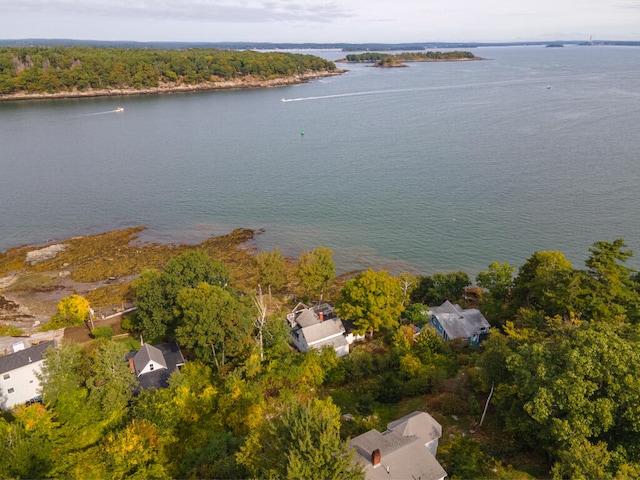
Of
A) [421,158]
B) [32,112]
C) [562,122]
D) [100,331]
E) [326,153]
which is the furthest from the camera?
[32,112]

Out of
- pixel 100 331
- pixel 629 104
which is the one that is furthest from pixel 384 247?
pixel 629 104

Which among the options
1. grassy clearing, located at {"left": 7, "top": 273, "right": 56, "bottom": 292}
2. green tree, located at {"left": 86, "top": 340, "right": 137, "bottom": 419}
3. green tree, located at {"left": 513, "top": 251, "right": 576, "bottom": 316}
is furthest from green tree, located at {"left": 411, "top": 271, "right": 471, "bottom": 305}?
grassy clearing, located at {"left": 7, "top": 273, "right": 56, "bottom": 292}

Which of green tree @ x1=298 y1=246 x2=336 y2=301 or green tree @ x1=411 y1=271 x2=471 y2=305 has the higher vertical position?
green tree @ x1=298 y1=246 x2=336 y2=301

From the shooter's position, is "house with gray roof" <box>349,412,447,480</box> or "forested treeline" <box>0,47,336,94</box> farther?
"forested treeline" <box>0,47,336,94</box>

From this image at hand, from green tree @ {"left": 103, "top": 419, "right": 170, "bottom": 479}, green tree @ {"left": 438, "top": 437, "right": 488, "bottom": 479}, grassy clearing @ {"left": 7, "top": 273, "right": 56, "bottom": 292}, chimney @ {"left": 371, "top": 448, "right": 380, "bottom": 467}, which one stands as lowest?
grassy clearing @ {"left": 7, "top": 273, "right": 56, "bottom": 292}

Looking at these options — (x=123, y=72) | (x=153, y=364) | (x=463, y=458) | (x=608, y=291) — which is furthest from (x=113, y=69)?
(x=463, y=458)

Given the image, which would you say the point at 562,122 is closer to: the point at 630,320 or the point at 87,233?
the point at 630,320

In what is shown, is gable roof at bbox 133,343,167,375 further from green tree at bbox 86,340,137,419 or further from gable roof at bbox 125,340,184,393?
green tree at bbox 86,340,137,419

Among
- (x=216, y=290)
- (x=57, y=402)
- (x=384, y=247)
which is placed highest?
(x=216, y=290)
